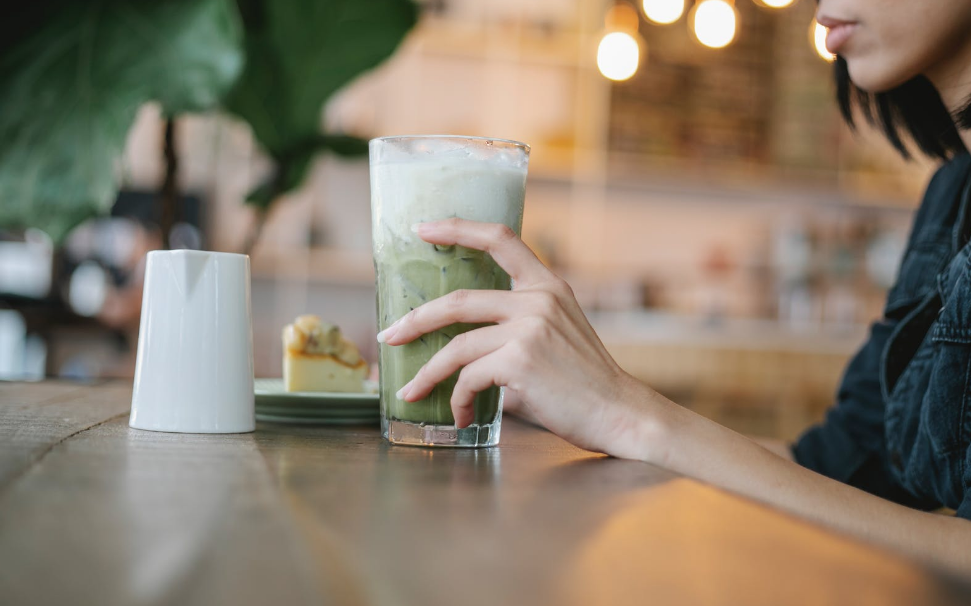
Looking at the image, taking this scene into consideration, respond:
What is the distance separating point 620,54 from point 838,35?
2.87 metres

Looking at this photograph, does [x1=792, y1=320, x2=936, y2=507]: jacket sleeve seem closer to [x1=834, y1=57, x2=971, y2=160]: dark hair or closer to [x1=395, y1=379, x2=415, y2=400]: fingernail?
[x1=834, y1=57, x2=971, y2=160]: dark hair

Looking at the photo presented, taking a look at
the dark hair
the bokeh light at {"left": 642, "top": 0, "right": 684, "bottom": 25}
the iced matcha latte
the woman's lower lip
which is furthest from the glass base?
the bokeh light at {"left": 642, "top": 0, "right": 684, "bottom": 25}

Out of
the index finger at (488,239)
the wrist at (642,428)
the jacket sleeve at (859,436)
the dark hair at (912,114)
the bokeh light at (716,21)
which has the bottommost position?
the jacket sleeve at (859,436)

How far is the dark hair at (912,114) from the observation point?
4.26ft

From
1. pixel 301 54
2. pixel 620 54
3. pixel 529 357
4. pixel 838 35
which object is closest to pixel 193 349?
pixel 529 357

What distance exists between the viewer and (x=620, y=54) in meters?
3.83

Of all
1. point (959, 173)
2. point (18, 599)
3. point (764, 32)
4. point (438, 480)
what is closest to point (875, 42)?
point (959, 173)

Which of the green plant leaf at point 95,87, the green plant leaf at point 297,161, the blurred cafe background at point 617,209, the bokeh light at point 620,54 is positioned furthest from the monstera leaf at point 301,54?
the bokeh light at point 620,54

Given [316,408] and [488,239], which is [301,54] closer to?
[316,408]

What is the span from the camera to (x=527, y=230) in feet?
15.5

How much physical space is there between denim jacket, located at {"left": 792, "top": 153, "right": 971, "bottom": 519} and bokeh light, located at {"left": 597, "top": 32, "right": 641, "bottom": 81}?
2644 millimetres

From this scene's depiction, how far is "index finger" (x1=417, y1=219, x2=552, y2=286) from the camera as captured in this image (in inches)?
27.1

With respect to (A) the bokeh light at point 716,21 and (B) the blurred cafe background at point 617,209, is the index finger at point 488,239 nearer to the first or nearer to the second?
(A) the bokeh light at point 716,21

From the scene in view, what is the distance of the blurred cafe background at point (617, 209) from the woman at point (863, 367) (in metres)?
2.75
